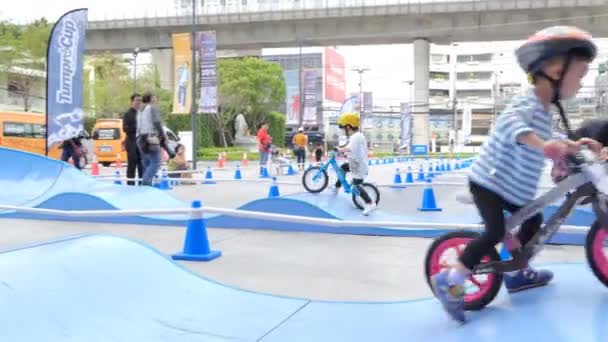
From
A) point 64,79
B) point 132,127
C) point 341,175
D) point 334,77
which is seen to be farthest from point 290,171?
point 334,77

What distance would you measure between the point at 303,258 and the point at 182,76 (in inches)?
690

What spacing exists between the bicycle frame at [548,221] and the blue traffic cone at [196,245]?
3374mm

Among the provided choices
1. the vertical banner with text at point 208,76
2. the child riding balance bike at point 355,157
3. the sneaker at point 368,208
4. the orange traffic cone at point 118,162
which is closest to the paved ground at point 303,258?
the sneaker at point 368,208

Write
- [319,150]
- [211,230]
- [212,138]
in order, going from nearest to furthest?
[211,230]
[319,150]
[212,138]

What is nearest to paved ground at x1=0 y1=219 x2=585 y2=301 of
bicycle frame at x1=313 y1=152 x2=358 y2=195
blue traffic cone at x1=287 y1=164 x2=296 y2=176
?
bicycle frame at x1=313 y1=152 x2=358 y2=195

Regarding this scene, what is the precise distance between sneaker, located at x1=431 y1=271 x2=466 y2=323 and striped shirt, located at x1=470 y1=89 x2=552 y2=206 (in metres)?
0.51

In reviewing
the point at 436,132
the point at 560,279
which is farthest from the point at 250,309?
the point at 436,132

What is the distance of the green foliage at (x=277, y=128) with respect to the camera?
182 ft

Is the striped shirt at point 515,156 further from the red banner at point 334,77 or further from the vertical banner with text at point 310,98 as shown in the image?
the red banner at point 334,77

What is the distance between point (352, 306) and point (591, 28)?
114 feet

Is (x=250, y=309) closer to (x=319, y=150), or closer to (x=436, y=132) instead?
(x=319, y=150)

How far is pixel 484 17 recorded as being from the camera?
118 feet

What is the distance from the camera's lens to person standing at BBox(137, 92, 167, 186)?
10.1 m

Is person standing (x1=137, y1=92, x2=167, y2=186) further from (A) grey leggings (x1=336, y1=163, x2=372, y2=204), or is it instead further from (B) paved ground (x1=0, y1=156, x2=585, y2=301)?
(A) grey leggings (x1=336, y1=163, x2=372, y2=204)
